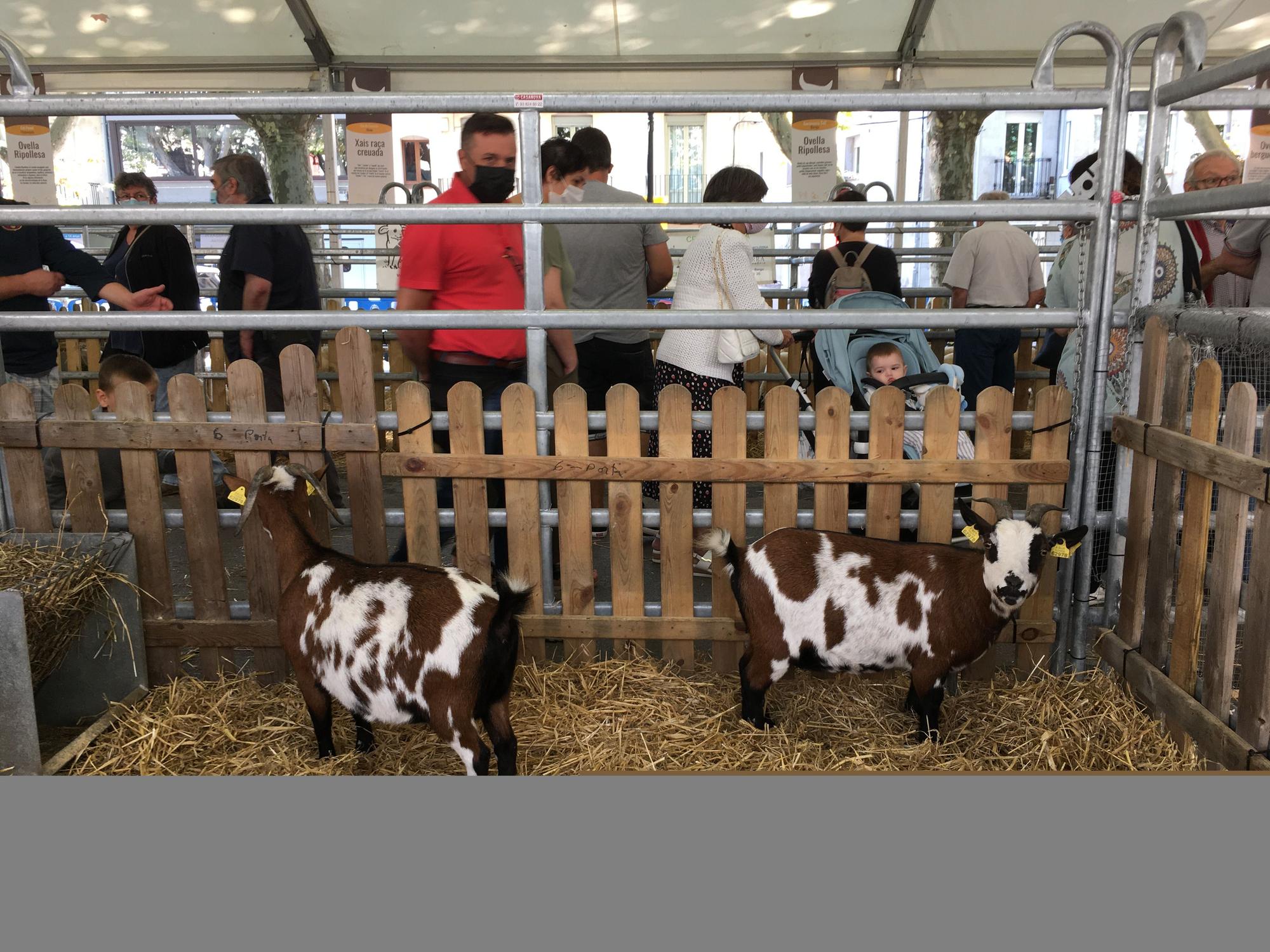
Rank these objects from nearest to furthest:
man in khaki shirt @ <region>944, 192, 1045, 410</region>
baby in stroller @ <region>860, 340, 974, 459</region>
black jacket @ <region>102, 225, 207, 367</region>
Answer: baby in stroller @ <region>860, 340, 974, 459</region>
black jacket @ <region>102, 225, 207, 367</region>
man in khaki shirt @ <region>944, 192, 1045, 410</region>

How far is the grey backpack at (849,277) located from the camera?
593 centimetres

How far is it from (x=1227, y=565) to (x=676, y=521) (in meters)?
1.66

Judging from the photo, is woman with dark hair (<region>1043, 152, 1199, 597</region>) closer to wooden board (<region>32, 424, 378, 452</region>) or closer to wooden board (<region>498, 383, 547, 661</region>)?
wooden board (<region>498, 383, 547, 661</region>)

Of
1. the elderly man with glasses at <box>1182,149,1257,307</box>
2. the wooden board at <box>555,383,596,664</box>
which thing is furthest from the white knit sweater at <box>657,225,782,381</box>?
the elderly man with glasses at <box>1182,149,1257,307</box>

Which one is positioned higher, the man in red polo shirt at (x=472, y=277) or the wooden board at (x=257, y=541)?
the man in red polo shirt at (x=472, y=277)

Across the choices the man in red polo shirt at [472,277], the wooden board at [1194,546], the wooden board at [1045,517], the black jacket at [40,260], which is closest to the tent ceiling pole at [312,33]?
the black jacket at [40,260]

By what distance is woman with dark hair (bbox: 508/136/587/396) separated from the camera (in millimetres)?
3971

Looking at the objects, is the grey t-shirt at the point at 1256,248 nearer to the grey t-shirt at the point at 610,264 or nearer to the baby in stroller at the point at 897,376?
the baby in stroller at the point at 897,376

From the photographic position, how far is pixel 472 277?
12.1 feet

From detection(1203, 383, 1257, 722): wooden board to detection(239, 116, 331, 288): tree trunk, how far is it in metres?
8.32

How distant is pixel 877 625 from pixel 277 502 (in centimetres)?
183

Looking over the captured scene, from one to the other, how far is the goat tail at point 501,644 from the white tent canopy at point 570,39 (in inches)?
277

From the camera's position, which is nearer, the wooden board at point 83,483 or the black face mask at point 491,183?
the wooden board at point 83,483

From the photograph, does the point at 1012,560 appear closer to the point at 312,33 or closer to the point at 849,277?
the point at 849,277
